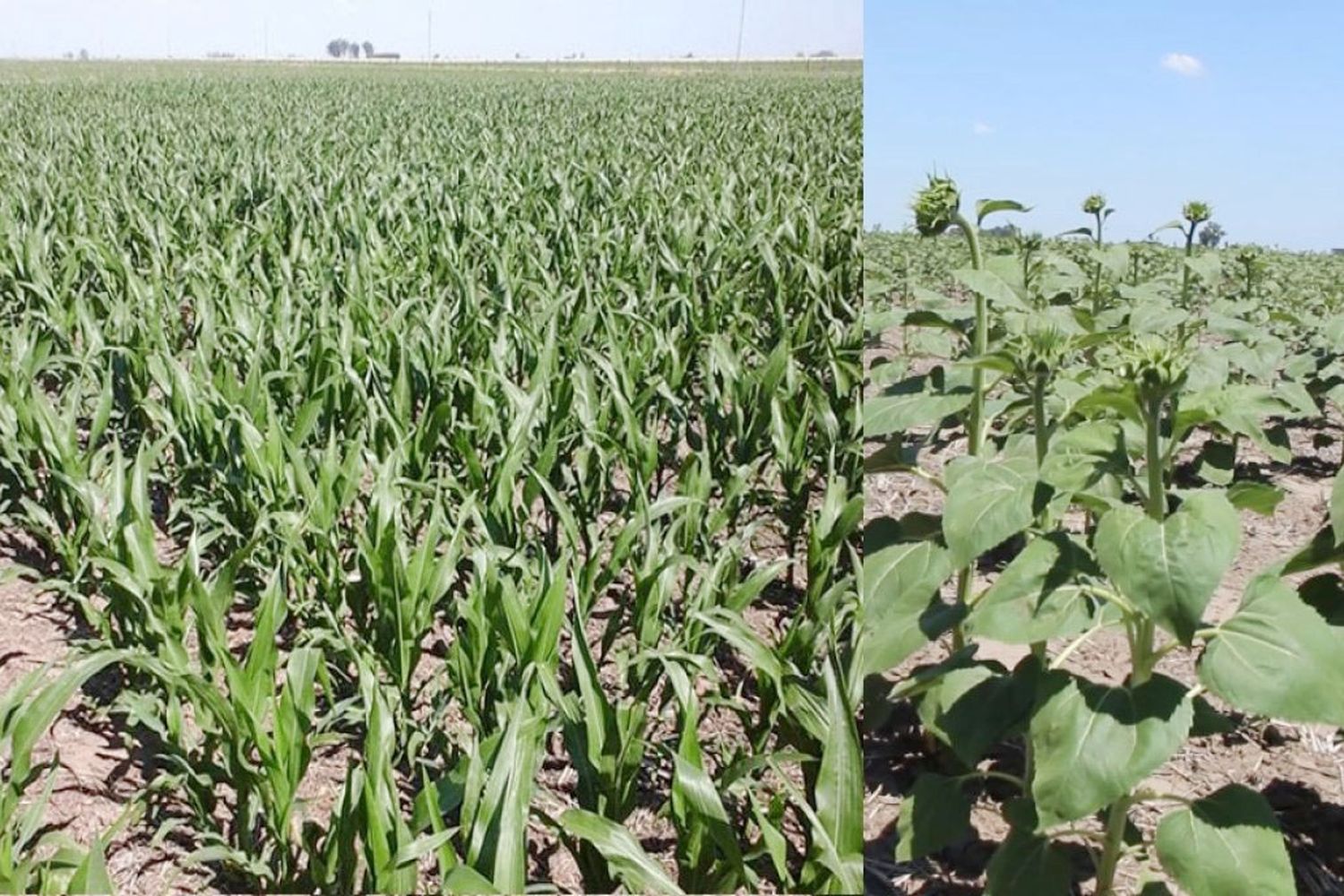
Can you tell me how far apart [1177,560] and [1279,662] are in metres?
0.14

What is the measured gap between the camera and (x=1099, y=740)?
1022 millimetres

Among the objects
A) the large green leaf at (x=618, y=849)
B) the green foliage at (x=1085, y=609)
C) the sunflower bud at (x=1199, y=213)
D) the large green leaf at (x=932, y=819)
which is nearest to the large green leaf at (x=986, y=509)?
the green foliage at (x=1085, y=609)

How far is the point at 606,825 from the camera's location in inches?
49.4

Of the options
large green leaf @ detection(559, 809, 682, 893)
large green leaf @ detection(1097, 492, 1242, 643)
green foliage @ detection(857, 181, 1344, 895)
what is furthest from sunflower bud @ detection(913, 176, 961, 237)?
large green leaf @ detection(559, 809, 682, 893)

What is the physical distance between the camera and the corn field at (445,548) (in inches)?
55.6

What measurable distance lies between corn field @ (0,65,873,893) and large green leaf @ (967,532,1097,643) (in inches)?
9.4

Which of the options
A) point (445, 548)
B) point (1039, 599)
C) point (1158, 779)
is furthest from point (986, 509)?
point (445, 548)

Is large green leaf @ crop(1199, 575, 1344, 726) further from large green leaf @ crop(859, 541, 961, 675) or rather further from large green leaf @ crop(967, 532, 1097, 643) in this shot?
large green leaf @ crop(859, 541, 961, 675)

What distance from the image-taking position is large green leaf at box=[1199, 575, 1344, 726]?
955mm

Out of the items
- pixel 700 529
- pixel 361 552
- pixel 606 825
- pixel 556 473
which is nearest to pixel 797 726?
pixel 606 825

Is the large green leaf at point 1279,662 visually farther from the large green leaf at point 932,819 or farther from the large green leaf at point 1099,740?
the large green leaf at point 932,819

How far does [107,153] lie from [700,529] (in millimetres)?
7174

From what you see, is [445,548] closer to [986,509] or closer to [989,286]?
[989,286]

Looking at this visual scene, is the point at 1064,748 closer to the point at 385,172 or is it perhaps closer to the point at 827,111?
the point at 385,172
